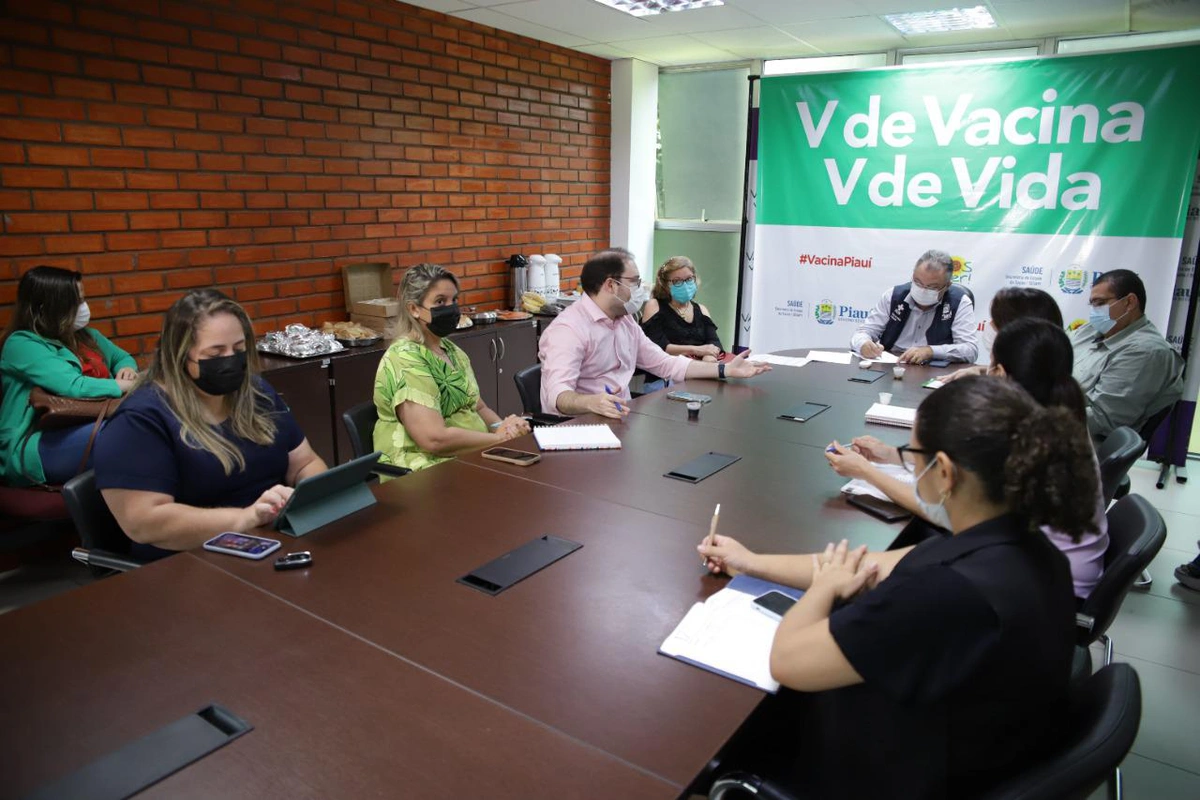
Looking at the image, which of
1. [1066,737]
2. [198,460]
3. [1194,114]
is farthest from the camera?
[1194,114]

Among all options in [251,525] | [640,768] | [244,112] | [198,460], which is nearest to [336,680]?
[640,768]

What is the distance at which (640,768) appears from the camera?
1.14 m

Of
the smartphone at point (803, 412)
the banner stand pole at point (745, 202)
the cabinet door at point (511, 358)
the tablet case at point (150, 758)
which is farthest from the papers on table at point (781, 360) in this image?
the tablet case at point (150, 758)

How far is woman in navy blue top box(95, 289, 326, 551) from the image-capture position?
77.0 inches

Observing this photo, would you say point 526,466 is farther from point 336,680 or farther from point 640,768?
point 640,768

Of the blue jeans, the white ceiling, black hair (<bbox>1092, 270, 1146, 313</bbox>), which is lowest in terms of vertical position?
the blue jeans

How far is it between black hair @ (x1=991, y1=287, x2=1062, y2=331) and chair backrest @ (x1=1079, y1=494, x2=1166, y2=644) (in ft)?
3.43

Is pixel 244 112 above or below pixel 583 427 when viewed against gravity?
above

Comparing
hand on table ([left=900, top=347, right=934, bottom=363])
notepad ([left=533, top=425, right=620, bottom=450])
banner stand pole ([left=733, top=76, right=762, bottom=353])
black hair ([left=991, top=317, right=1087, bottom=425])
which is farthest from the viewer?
banner stand pole ([left=733, top=76, right=762, bottom=353])

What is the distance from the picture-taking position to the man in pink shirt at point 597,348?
11.1ft

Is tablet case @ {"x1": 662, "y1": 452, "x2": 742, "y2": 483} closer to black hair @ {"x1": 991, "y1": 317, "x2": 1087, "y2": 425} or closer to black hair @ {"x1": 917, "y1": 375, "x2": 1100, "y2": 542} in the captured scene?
black hair @ {"x1": 991, "y1": 317, "x2": 1087, "y2": 425}

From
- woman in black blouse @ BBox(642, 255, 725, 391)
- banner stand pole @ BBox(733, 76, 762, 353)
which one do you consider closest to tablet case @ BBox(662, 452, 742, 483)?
woman in black blouse @ BBox(642, 255, 725, 391)

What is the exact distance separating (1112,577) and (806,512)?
2.40 feet

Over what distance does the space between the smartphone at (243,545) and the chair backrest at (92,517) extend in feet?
1.34
